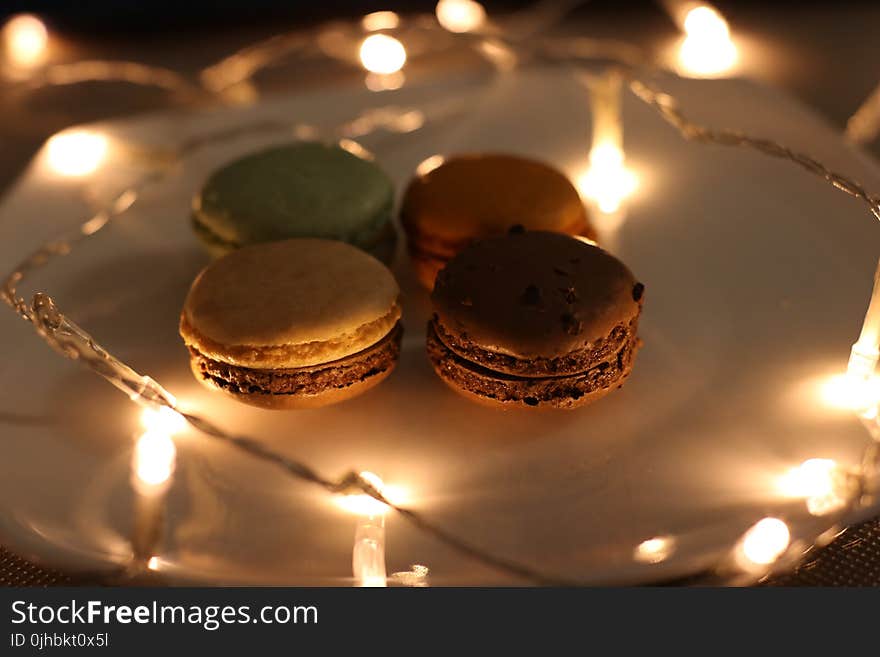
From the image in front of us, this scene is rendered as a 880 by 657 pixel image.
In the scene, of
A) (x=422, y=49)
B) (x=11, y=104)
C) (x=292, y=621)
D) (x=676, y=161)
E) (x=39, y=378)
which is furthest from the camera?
(x=422, y=49)

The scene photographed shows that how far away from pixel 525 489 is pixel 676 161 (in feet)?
2.64

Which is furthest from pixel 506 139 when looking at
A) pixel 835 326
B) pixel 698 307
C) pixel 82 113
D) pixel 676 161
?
pixel 82 113

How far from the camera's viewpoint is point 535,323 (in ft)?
3.83

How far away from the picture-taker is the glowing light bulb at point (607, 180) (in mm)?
1677

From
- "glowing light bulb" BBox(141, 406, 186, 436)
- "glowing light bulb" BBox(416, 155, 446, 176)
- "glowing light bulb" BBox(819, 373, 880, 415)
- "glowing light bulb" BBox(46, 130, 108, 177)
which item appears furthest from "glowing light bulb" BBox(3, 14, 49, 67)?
"glowing light bulb" BBox(819, 373, 880, 415)

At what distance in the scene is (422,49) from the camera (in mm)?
2455

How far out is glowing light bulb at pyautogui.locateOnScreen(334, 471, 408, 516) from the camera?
1.13m

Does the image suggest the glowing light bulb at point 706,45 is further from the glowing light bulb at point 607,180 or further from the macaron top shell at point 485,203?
the macaron top shell at point 485,203

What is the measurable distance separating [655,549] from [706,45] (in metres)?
1.63

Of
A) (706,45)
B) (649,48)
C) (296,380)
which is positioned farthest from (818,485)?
(649,48)

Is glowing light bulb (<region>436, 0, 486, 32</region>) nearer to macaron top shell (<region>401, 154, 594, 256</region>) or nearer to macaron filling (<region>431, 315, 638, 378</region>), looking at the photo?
macaron top shell (<region>401, 154, 594, 256</region>)

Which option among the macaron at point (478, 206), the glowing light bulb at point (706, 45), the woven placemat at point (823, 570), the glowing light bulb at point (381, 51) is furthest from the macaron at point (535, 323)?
the glowing light bulb at point (706, 45)

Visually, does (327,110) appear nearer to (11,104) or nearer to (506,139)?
(506,139)

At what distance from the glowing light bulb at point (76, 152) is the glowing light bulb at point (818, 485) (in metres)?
1.23
